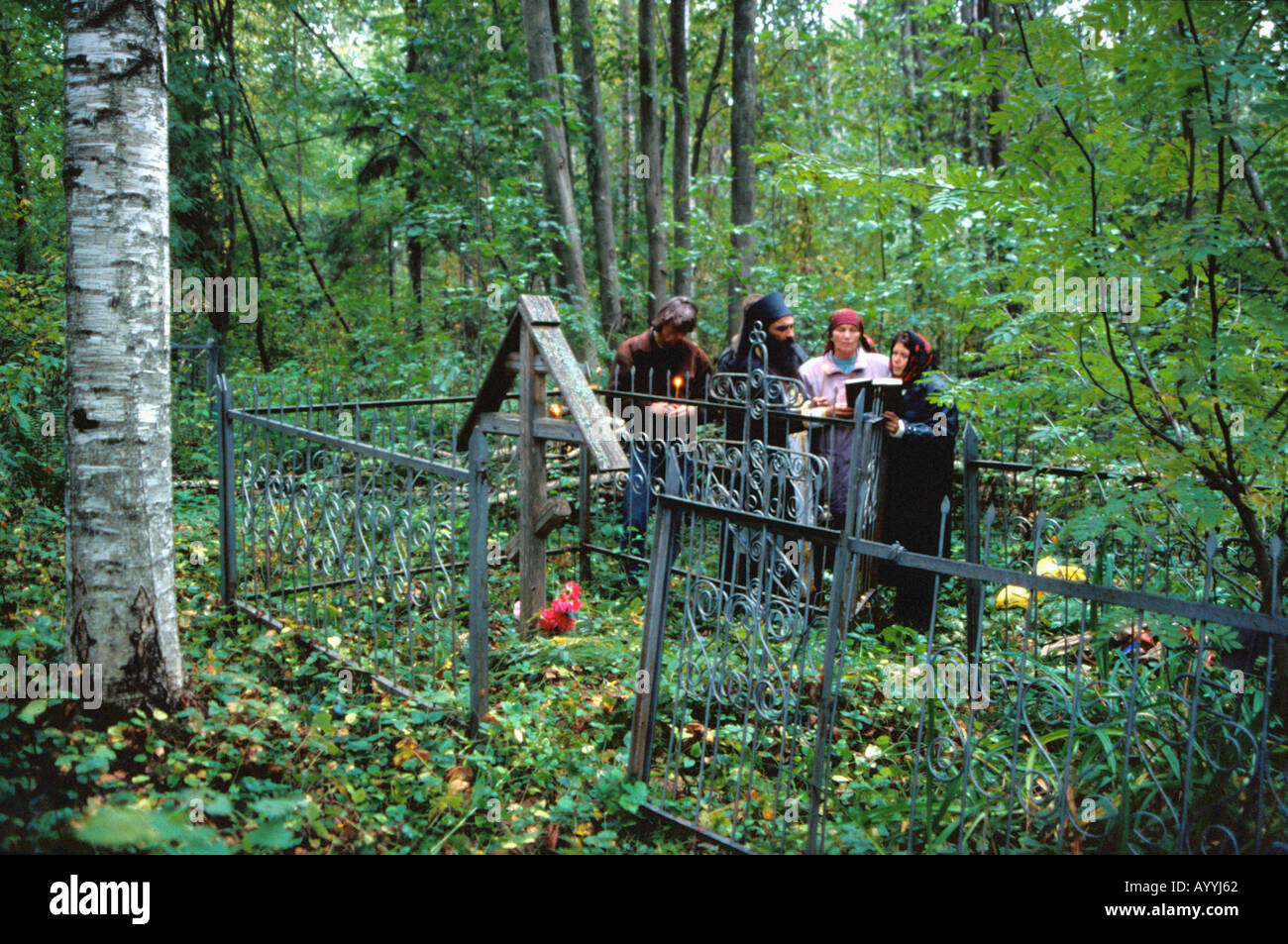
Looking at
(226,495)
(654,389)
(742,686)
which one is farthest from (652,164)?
(742,686)

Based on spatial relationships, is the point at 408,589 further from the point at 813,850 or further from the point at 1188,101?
the point at 1188,101

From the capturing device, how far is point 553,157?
9.61 m

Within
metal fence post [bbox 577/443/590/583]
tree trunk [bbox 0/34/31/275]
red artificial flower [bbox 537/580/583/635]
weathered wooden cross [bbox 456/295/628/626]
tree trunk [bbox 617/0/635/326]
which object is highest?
tree trunk [bbox 617/0/635/326]

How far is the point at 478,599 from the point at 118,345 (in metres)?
1.84

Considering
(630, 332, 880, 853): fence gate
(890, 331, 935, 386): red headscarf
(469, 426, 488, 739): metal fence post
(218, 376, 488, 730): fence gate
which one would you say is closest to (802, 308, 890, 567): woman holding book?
(890, 331, 935, 386): red headscarf

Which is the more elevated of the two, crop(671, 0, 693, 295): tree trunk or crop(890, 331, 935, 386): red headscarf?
crop(671, 0, 693, 295): tree trunk

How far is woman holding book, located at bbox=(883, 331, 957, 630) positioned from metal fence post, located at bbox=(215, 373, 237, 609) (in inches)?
175

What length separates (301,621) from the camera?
515 cm

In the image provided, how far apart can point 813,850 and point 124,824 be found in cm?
221

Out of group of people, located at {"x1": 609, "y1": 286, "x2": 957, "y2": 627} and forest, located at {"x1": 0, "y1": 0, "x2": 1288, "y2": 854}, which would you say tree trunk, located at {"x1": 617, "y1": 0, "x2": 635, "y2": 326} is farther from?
forest, located at {"x1": 0, "y1": 0, "x2": 1288, "y2": 854}

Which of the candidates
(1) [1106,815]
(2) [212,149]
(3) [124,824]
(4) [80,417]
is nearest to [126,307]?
(4) [80,417]

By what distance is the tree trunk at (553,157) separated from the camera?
371 inches

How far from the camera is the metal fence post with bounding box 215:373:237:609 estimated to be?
Answer: 5383mm

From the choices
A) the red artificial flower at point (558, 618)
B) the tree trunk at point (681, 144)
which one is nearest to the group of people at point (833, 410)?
the red artificial flower at point (558, 618)
